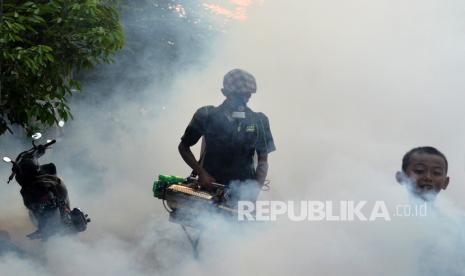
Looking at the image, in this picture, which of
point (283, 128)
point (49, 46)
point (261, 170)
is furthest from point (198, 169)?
point (283, 128)

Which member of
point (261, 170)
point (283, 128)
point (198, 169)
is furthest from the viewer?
point (283, 128)

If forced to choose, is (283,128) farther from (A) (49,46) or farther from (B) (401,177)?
(B) (401,177)

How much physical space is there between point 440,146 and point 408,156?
5856 millimetres

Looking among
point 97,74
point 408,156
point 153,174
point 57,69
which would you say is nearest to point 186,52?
point 97,74

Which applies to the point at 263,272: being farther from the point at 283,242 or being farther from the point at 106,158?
the point at 106,158

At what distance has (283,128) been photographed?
437 inches

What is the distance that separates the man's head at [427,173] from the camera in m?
4.40

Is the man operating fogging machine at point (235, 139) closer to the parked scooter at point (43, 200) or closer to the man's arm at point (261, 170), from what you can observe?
the man's arm at point (261, 170)

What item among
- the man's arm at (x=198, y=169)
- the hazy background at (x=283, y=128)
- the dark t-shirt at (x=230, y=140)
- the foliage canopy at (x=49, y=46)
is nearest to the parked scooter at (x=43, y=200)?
the hazy background at (x=283, y=128)

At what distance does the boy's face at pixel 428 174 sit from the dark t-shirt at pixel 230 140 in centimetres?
124

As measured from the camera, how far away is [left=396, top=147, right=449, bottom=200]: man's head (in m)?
4.40

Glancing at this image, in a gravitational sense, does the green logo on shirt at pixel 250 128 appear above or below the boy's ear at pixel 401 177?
above

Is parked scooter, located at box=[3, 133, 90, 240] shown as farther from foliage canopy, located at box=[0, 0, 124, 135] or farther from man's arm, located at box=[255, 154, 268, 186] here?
man's arm, located at box=[255, 154, 268, 186]

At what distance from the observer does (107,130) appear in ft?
48.5
